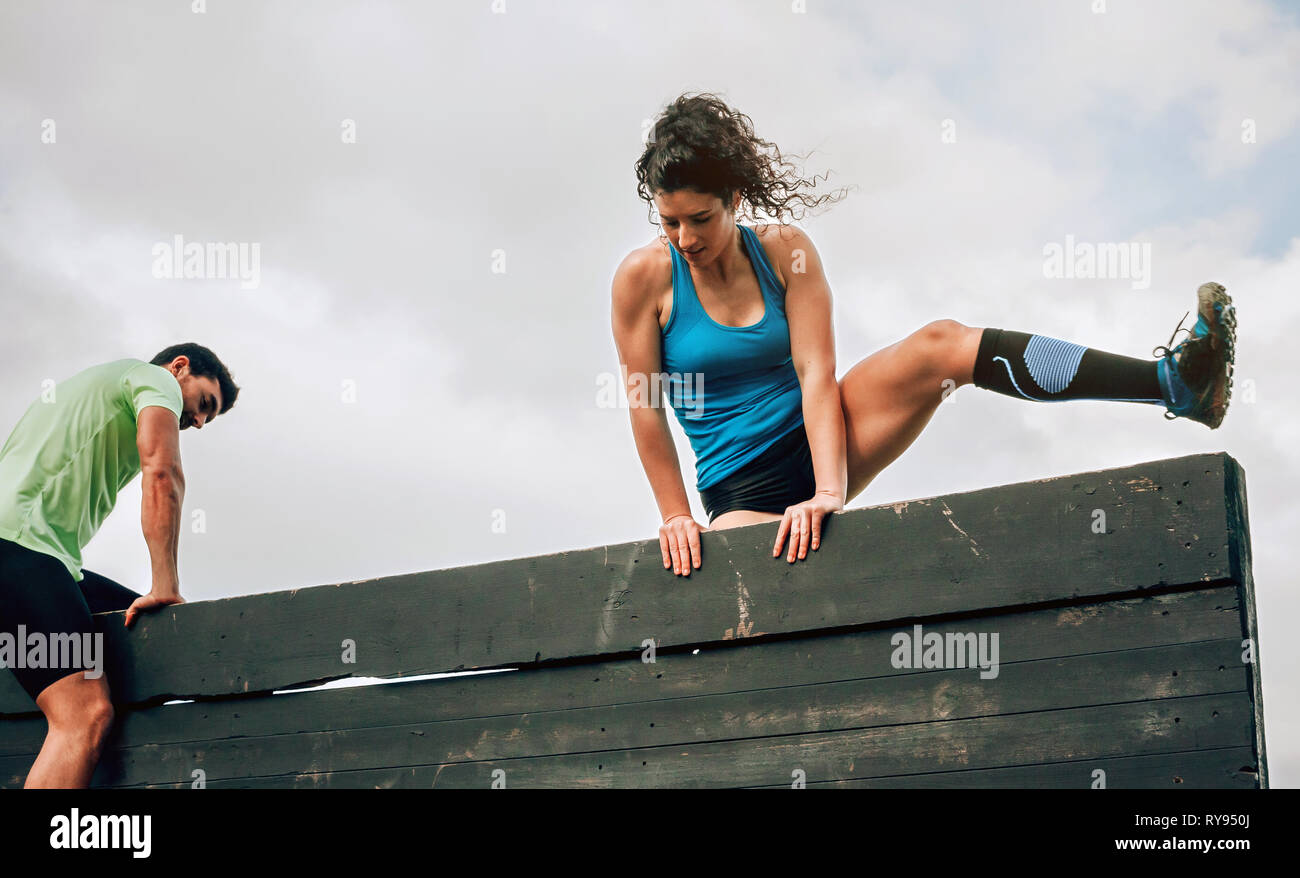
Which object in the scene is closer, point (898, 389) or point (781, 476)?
point (898, 389)

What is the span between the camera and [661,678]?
2.57 metres

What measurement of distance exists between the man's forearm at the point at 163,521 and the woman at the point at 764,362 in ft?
4.52

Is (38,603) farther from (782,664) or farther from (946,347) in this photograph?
(946,347)

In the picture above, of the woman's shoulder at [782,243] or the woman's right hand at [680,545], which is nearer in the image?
the woman's right hand at [680,545]

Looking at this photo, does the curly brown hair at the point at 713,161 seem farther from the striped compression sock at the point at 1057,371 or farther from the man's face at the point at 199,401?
the man's face at the point at 199,401

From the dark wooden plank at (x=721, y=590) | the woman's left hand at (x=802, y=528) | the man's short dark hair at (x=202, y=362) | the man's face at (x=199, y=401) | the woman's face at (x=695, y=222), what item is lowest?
the dark wooden plank at (x=721, y=590)

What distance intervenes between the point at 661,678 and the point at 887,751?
0.54 m

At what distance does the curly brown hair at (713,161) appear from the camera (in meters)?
2.87

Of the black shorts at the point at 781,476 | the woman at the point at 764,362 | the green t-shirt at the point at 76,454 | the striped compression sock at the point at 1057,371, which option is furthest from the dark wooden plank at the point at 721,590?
the black shorts at the point at 781,476

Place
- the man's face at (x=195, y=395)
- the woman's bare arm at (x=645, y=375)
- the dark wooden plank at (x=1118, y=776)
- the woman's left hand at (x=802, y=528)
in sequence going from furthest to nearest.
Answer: the man's face at (x=195, y=395), the woman's bare arm at (x=645, y=375), the woman's left hand at (x=802, y=528), the dark wooden plank at (x=1118, y=776)

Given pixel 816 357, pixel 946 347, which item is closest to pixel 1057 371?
pixel 946 347

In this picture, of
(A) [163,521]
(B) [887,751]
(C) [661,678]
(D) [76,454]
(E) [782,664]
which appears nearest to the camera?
(B) [887,751]

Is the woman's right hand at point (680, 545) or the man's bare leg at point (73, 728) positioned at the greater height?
the woman's right hand at point (680, 545)

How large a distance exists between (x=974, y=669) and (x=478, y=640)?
1188mm
